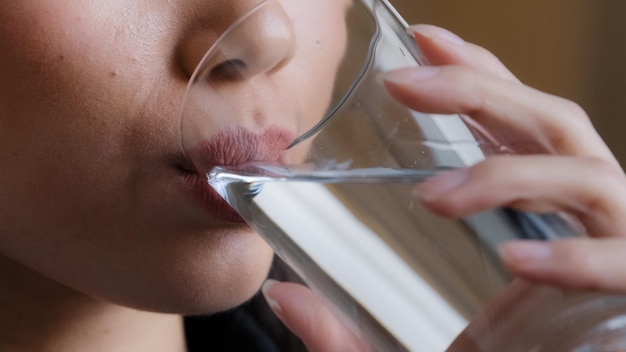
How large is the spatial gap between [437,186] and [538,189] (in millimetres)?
47

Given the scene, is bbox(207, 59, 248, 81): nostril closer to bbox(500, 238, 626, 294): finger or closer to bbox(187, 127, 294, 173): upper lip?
bbox(187, 127, 294, 173): upper lip

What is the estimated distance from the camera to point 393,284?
375 millimetres

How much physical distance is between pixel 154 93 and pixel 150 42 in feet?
0.10

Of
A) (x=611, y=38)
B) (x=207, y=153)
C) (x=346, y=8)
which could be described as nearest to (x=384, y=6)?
(x=346, y=8)

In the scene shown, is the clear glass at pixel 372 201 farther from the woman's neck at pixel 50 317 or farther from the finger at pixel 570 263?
the woman's neck at pixel 50 317

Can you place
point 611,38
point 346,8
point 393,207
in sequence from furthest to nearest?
point 611,38, point 346,8, point 393,207

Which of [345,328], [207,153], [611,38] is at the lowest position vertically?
[611,38]

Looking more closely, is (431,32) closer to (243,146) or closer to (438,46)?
(438,46)

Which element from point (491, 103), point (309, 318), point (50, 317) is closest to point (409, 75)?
point (491, 103)

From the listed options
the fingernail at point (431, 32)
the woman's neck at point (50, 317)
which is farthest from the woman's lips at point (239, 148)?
the woman's neck at point (50, 317)

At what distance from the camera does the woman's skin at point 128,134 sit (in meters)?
0.45

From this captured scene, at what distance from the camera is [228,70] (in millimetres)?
426

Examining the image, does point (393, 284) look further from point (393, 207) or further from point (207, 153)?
point (207, 153)

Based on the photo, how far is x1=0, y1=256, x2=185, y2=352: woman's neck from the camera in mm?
688
